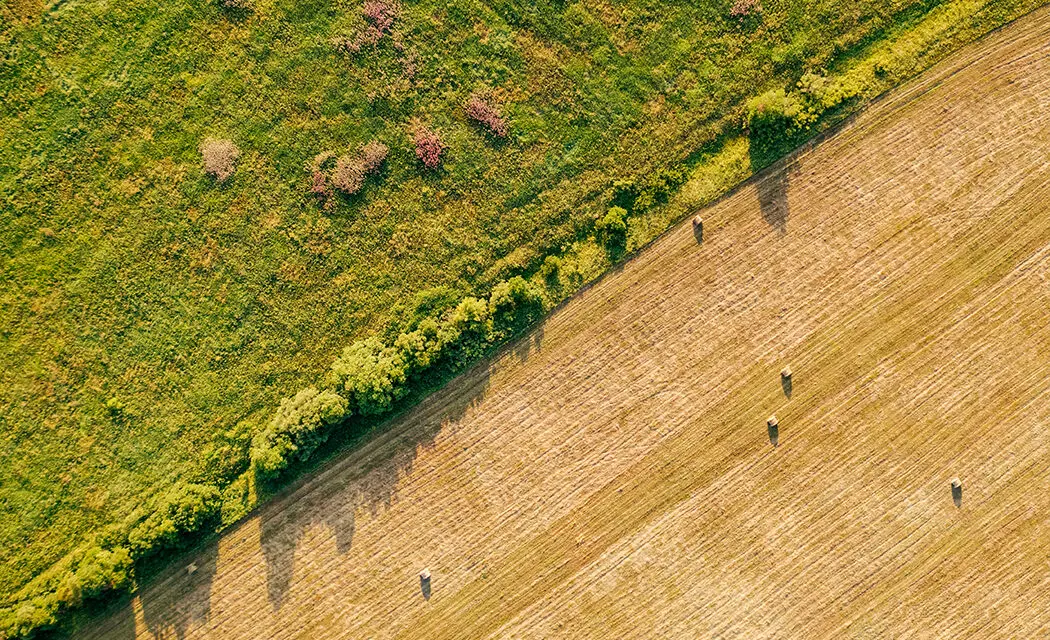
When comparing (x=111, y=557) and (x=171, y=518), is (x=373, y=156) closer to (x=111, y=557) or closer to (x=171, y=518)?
(x=171, y=518)

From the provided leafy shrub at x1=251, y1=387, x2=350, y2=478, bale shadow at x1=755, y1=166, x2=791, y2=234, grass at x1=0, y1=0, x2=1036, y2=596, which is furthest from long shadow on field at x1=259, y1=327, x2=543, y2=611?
bale shadow at x1=755, y1=166, x2=791, y2=234

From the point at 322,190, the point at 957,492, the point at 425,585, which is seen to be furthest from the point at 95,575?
the point at 957,492

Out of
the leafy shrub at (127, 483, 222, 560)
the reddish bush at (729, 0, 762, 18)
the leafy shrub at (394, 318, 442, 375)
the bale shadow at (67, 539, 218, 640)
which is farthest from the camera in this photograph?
the reddish bush at (729, 0, 762, 18)

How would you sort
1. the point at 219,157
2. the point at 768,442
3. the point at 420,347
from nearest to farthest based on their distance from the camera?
the point at 420,347 → the point at 219,157 → the point at 768,442

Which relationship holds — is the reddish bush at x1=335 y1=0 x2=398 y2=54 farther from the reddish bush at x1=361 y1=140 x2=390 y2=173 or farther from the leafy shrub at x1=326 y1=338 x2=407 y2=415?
the leafy shrub at x1=326 y1=338 x2=407 y2=415

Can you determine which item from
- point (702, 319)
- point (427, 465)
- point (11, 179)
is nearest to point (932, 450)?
point (702, 319)

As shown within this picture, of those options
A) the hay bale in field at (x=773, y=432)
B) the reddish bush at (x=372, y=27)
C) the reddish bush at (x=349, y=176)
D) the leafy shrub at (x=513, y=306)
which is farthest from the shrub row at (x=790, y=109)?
the reddish bush at (x=349, y=176)
